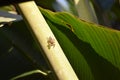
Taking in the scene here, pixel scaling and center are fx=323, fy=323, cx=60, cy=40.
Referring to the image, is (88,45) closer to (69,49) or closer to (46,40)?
(69,49)

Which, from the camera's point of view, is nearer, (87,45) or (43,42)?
(43,42)

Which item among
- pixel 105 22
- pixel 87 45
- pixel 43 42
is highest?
pixel 43 42

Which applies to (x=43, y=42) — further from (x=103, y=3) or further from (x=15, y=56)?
(x=103, y=3)

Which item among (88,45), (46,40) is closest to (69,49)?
(88,45)

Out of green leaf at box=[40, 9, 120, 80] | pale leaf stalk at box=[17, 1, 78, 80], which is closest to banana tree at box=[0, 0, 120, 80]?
green leaf at box=[40, 9, 120, 80]

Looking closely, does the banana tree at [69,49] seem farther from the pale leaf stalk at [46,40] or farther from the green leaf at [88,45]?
the pale leaf stalk at [46,40]

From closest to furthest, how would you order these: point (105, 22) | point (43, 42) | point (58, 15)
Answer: point (43, 42), point (58, 15), point (105, 22)

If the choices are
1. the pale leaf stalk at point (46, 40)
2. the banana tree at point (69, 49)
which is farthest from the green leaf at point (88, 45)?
the pale leaf stalk at point (46, 40)

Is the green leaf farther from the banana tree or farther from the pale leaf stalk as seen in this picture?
the pale leaf stalk

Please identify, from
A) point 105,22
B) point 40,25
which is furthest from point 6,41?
A: point 105,22
